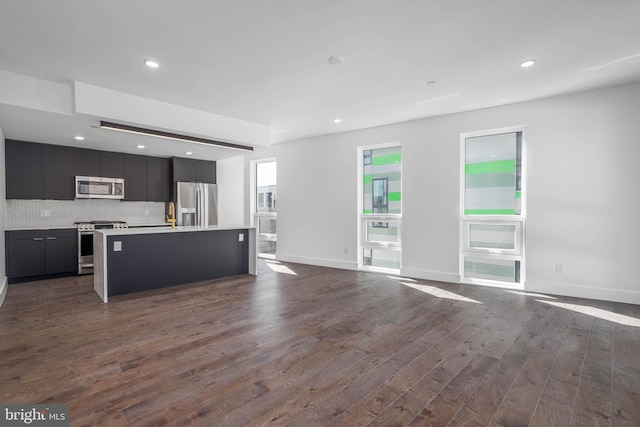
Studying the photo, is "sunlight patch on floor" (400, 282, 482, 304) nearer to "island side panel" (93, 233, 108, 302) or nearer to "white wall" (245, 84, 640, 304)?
"white wall" (245, 84, 640, 304)

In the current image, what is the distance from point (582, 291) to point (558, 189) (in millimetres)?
→ 1361

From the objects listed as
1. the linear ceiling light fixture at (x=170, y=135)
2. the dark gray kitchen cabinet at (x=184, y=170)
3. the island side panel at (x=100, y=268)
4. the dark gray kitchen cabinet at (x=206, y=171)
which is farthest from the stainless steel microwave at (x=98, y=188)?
the linear ceiling light fixture at (x=170, y=135)

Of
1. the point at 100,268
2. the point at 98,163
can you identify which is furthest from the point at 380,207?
the point at 98,163

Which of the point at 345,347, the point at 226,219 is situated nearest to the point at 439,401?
the point at 345,347

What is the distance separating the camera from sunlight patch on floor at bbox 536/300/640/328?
125 inches

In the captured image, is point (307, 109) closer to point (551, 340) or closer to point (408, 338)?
point (408, 338)

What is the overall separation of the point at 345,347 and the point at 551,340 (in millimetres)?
1840

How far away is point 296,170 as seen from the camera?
691cm

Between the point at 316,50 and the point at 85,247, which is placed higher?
the point at 316,50

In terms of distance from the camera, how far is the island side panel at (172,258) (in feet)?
13.7

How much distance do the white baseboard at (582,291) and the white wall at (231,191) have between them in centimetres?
Answer: 639

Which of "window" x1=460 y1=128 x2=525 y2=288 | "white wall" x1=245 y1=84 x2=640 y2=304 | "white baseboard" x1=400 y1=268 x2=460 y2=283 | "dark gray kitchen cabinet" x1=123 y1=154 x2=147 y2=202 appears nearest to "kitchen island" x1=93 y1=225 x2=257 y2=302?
"dark gray kitchen cabinet" x1=123 y1=154 x2=147 y2=202

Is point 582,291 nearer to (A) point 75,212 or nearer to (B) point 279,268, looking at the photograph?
(B) point 279,268

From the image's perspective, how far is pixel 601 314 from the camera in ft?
11.2
